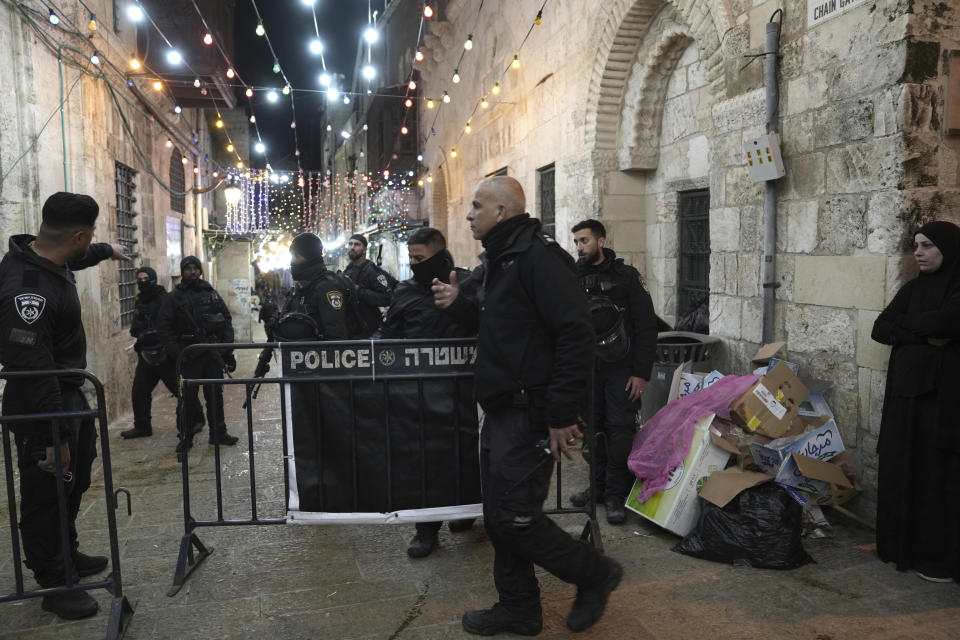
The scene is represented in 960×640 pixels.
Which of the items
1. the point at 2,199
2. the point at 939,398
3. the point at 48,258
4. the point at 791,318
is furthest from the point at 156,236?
the point at 939,398

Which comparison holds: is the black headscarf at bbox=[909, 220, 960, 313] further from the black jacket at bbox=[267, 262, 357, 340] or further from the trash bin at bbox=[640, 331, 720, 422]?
the black jacket at bbox=[267, 262, 357, 340]

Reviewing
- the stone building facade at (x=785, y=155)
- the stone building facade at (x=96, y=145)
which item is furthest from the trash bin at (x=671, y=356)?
the stone building facade at (x=96, y=145)

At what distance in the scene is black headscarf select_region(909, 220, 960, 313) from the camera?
352cm

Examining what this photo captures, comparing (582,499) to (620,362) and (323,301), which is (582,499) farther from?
(323,301)

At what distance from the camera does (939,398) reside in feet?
11.3

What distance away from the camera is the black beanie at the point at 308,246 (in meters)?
5.37

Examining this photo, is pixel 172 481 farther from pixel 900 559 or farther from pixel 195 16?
pixel 195 16

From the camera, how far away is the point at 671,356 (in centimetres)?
551

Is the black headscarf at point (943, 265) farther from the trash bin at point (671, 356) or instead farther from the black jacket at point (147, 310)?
the black jacket at point (147, 310)

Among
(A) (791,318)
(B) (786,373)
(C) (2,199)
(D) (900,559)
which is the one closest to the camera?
(D) (900,559)

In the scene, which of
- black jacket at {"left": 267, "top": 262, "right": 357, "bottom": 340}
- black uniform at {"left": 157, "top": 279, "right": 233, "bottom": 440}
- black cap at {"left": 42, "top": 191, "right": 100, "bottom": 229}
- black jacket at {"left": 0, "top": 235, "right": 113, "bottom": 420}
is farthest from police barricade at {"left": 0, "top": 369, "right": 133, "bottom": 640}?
black uniform at {"left": 157, "top": 279, "right": 233, "bottom": 440}

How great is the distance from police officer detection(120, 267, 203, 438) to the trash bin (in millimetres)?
4379

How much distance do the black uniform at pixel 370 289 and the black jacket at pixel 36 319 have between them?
3814 millimetres

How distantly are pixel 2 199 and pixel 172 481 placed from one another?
130 inches
